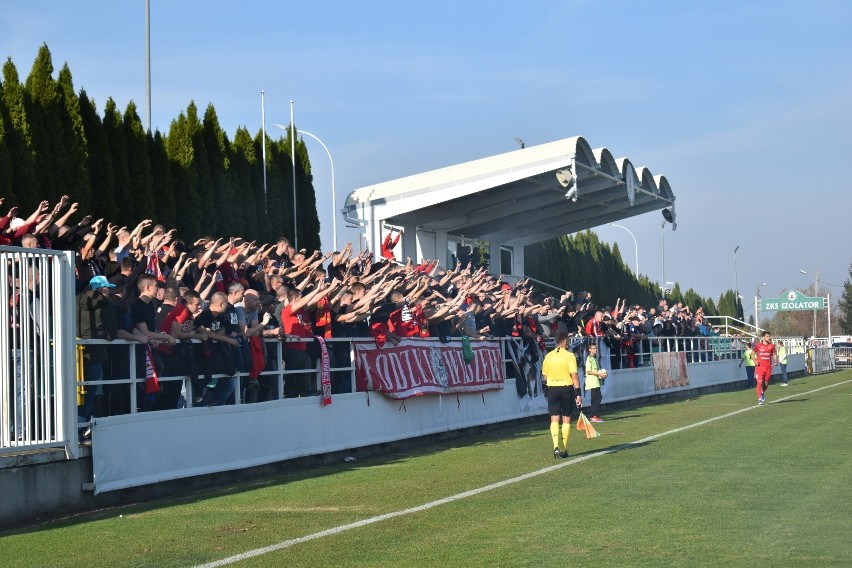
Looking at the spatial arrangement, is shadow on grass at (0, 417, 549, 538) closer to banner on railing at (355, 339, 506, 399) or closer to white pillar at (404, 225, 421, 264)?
banner on railing at (355, 339, 506, 399)

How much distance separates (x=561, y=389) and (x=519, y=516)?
715cm

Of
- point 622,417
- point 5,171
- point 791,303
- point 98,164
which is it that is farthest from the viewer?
point 791,303

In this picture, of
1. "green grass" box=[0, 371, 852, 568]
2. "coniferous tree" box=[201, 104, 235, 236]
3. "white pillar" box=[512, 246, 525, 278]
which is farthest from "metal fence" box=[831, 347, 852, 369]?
"green grass" box=[0, 371, 852, 568]

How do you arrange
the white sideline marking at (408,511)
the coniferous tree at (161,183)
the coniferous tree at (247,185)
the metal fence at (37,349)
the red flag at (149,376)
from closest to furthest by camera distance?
the white sideline marking at (408,511)
the metal fence at (37,349)
the red flag at (149,376)
the coniferous tree at (161,183)
the coniferous tree at (247,185)

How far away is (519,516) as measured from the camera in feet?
35.1

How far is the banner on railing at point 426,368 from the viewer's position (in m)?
19.6

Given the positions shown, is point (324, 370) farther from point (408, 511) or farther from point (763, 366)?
point (763, 366)

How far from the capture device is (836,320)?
179 m

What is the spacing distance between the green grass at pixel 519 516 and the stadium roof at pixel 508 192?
1530cm

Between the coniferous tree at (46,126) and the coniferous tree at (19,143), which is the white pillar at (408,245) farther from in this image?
the coniferous tree at (19,143)

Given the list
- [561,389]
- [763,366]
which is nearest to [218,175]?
[561,389]

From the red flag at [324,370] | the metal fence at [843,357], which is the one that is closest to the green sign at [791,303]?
the metal fence at [843,357]

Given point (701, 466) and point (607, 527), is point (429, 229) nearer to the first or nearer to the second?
point (701, 466)

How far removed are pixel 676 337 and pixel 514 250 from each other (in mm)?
6641
